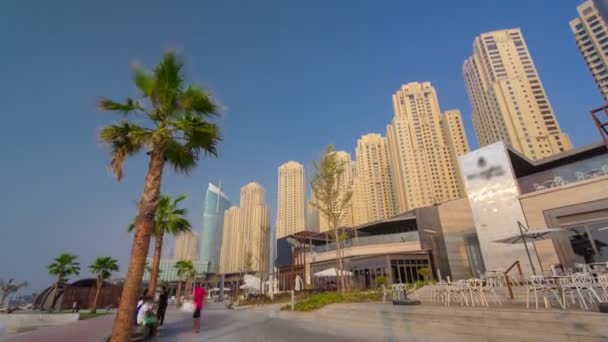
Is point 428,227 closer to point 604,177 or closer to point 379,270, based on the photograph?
point 379,270

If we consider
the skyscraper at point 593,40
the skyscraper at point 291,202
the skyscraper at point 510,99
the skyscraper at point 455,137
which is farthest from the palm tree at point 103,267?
the skyscraper at point 593,40

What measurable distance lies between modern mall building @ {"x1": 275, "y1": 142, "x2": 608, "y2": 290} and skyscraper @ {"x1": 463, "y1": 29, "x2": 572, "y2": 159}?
66.0 meters

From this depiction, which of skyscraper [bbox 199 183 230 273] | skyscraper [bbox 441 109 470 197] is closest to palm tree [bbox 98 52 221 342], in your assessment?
skyscraper [bbox 441 109 470 197]

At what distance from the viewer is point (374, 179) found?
85.9 metres

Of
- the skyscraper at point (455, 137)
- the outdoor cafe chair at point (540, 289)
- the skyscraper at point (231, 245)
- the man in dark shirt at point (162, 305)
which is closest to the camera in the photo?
the outdoor cafe chair at point (540, 289)

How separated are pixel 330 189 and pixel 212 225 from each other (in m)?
151

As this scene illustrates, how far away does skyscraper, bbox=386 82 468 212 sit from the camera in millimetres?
74875

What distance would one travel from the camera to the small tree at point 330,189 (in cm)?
1594

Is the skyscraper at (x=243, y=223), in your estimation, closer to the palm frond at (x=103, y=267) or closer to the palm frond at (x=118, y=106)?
the palm frond at (x=103, y=267)

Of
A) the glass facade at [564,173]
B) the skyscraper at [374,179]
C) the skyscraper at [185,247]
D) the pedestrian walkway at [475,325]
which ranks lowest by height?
the pedestrian walkway at [475,325]

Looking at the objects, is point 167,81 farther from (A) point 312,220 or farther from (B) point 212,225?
(B) point 212,225

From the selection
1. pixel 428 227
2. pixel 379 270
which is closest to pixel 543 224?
pixel 428 227

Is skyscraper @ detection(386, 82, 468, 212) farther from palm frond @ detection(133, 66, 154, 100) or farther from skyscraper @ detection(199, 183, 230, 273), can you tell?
skyscraper @ detection(199, 183, 230, 273)

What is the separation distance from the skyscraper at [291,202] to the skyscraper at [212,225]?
66595mm
